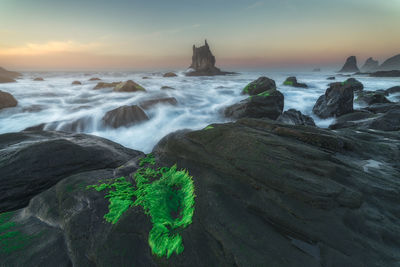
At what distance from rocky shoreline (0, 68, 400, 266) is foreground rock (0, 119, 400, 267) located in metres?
0.01

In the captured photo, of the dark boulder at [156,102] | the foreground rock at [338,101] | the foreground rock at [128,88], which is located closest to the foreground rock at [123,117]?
the dark boulder at [156,102]

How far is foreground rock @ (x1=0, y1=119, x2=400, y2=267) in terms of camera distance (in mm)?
1997

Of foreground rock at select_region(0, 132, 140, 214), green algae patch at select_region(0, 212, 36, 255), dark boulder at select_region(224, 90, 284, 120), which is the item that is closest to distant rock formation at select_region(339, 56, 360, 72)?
dark boulder at select_region(224, 90, 284, 120)

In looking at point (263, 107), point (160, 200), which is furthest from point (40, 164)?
point (263, 107)

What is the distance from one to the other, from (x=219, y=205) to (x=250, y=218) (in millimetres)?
453

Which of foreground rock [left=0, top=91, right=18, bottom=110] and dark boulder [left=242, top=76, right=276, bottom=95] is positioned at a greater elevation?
dark boulder [left=242, top=76, right=276, bottom=95]

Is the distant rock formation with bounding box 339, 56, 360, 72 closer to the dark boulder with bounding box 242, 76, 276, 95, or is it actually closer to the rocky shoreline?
the dark boulder with bounding box 242, 76, 276, 95

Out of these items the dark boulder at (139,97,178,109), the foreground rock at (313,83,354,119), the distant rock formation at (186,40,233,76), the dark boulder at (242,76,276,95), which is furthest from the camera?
the distant rock formation at (186,40,233,76)

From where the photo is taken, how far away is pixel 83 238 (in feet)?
7.38

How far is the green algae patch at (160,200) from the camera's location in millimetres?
2160

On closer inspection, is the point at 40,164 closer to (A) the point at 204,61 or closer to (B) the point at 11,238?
(B) the point at 11,238

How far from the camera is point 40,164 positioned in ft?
12.9

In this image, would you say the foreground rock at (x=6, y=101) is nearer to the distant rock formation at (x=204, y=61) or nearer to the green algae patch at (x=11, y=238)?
the green algae patch at (x=11, y=238)

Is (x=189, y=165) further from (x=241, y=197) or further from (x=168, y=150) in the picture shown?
(x=241, y=197)
